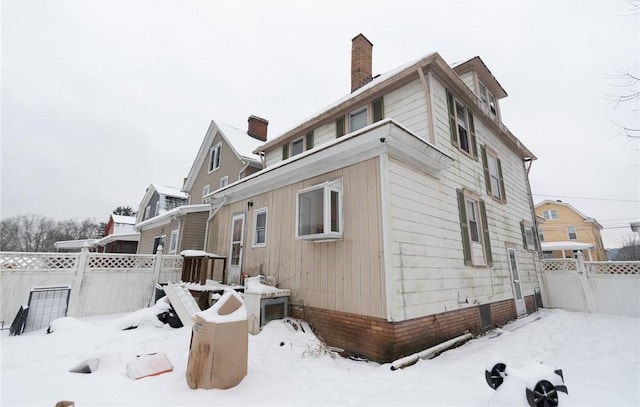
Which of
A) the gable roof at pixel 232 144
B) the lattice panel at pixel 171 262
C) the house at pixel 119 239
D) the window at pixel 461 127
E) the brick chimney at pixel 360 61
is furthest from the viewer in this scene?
the house at pixel 119 239

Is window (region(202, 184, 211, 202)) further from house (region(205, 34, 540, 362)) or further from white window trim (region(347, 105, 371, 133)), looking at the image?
white window trim (region(347, 105, 371, 133))

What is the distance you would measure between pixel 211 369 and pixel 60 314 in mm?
6719

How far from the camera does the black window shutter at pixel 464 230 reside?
6914 mm

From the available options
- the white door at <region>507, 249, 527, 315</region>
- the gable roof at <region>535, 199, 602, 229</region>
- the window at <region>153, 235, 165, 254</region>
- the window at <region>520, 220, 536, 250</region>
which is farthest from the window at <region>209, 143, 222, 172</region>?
the gable roof at <region>535, 199, 602, 229</region>

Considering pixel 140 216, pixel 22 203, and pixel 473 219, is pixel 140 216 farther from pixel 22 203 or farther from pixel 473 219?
pixel 22 203

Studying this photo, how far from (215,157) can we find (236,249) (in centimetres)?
1000

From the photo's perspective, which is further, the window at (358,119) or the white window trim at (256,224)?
the window at (358,119)

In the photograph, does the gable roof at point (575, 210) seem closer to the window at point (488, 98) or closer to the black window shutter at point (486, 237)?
the window at point (488, 98)

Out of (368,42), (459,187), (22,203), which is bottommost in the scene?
(459,187)

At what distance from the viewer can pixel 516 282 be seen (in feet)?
30.3

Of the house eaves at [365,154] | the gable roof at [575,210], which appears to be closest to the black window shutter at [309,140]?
the house eaves at [365,154]

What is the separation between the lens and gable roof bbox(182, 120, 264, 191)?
1454 cm

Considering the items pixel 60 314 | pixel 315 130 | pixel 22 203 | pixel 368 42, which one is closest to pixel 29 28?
pixel 60 314

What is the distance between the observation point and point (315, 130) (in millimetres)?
9852
